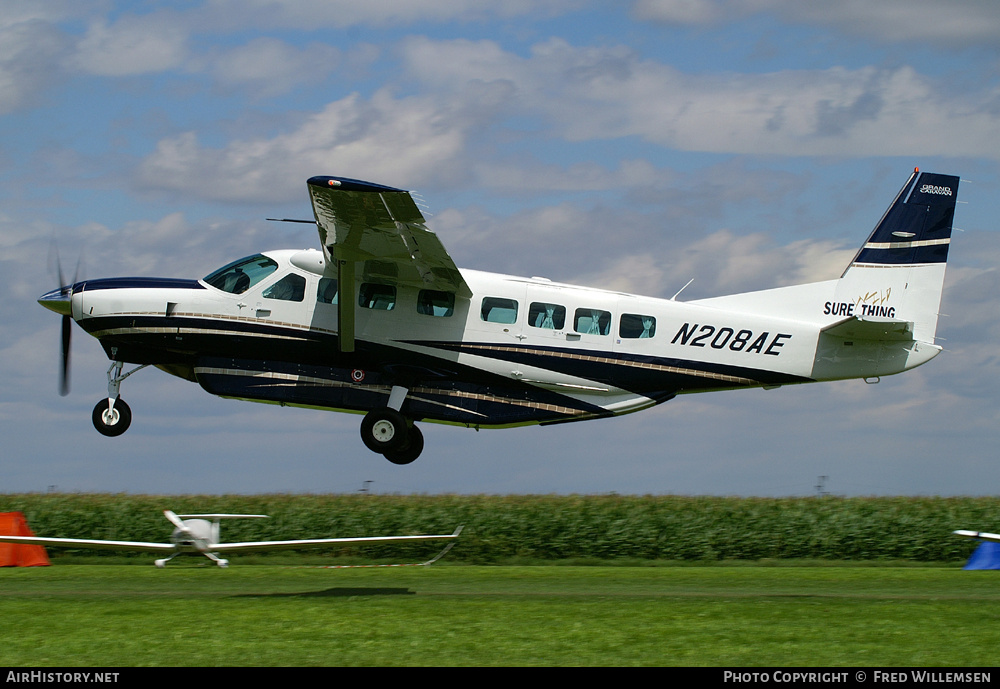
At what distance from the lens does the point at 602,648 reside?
989 cm

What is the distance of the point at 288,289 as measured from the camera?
18.7 metres

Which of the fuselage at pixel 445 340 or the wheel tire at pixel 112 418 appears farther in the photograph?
the wheel tire at pixel 112 418

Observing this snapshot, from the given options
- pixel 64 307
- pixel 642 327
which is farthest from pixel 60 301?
pixel 642 327

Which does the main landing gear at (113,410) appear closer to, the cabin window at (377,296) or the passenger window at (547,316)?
the cabin window at (377,296)

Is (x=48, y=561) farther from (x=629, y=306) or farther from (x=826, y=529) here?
(x=826, y=529)

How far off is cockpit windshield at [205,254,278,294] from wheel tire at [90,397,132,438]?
2.87 metres

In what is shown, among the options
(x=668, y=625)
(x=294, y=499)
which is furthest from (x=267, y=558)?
(x=668, y=625)

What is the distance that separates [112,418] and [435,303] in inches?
246

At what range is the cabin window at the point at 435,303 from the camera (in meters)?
18.6

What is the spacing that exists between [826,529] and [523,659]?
38.8ft

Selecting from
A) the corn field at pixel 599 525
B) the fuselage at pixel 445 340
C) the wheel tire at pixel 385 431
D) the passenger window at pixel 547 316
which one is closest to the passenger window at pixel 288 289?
the fuselage at pixel 445 340

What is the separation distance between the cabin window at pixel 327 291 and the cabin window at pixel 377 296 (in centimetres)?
47
